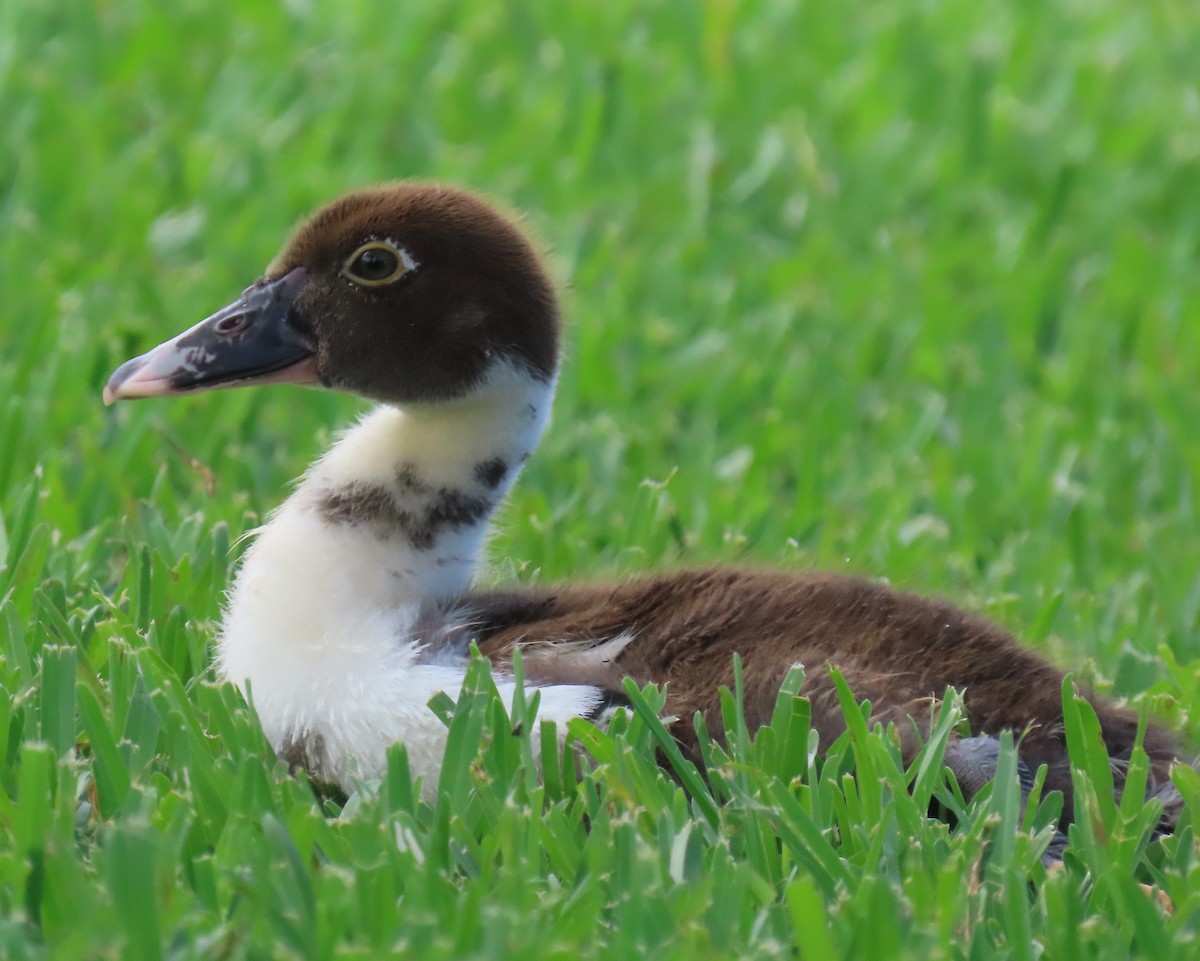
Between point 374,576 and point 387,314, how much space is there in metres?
0.51

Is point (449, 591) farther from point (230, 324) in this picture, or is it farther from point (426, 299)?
point (230, 324)

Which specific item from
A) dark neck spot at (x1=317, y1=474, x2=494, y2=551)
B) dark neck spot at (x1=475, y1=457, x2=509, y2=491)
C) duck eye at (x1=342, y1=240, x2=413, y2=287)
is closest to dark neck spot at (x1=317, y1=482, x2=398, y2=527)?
dark neck spot at (x1=317, y1=474, x2=494, y2=551)

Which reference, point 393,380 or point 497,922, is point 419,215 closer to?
point 393,380

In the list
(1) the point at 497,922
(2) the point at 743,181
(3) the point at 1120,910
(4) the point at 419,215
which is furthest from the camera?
(2) the point at 743,181

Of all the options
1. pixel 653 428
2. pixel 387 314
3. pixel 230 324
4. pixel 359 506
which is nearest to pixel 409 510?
pixel 359 506

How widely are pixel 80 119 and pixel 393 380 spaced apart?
10.9 feet

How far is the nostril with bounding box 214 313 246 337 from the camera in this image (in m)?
3.91

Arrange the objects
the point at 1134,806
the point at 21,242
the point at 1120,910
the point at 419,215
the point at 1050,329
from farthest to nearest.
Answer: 1. the point at 1050,329
2. the point at 21,242
3. the point at 419,215
4. the point at 1134,806
5. the point at 1120,910

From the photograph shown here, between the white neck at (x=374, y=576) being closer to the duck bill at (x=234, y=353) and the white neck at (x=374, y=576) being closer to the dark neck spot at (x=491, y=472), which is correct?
the dark neck spot at (x=491, y=472)

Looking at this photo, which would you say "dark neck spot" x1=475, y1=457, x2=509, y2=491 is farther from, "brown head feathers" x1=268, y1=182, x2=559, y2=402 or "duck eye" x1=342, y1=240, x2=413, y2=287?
"duck eye" x1=342, y1=240, x2=413, y2=287

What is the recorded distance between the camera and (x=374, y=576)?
3707 mm

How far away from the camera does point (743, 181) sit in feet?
23.1

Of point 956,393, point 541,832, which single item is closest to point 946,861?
point 541,832

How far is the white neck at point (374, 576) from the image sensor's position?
11.3 feet
